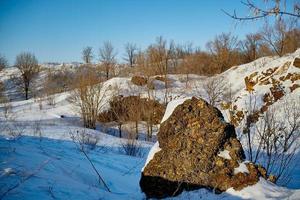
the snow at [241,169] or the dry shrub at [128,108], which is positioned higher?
the snow at [241,169]

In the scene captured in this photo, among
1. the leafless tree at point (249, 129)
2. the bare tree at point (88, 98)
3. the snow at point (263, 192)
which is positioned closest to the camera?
the snow at point (263, 192)

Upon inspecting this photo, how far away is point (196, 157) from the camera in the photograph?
267 inches

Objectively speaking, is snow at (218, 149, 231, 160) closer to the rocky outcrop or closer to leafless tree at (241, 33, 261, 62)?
the rocky outcrop

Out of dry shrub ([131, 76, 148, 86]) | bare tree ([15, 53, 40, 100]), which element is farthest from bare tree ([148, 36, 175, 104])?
bare tree ([15, 53, 40, 100])

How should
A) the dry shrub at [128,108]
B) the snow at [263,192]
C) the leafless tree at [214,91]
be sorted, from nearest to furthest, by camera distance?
1. the snow at [263,192]
2. the dry shrub at [128,108]
3. the leafless tree at [214,91]

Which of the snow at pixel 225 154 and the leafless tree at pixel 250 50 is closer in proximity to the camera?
the snow at pixel 225 154

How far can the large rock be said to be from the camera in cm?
648

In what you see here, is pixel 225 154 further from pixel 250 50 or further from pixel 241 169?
pixel 250 50

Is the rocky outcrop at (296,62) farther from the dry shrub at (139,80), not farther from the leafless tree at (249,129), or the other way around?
the dry shrub at (139,80)

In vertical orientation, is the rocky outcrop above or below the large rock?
above

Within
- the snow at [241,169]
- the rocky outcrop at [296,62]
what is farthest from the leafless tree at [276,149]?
the rocky outcrop at [296,62]

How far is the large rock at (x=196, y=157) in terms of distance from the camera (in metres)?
6.48

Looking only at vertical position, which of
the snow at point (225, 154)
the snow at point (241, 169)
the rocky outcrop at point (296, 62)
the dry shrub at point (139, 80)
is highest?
the rocky outcrop at point (296, 62)

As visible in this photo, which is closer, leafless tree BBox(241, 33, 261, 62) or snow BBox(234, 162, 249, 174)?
snow BBox(234, 162, 249, 174)
